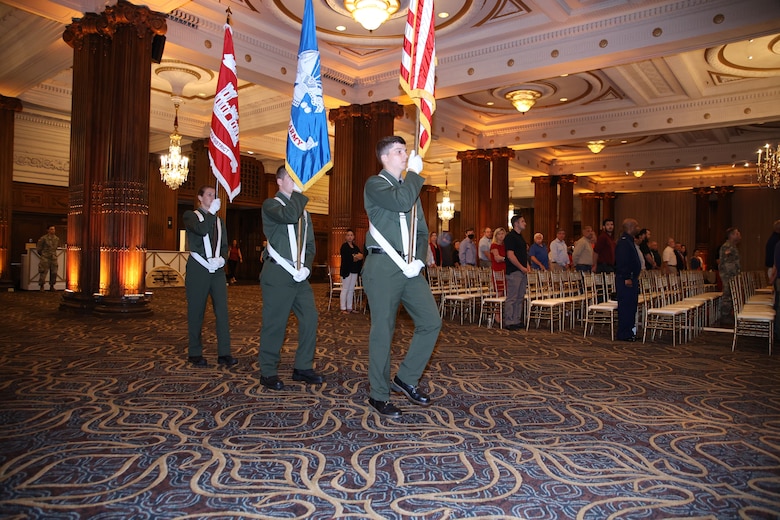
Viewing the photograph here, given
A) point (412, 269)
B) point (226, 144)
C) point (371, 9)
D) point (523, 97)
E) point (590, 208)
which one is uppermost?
point (523, 97)

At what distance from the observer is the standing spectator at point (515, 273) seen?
7.63 m

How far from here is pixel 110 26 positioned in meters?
7.99

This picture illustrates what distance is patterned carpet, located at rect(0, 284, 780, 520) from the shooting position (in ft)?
7.02

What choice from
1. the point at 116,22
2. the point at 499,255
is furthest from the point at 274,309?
the point at 116,22

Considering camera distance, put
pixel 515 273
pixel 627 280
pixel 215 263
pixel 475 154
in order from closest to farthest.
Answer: pixel 215 263, pixel 627 280, pixel 515 273, pixel 475 154

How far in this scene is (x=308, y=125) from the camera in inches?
173

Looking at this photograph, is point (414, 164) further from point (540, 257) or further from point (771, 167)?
point (771, 167)

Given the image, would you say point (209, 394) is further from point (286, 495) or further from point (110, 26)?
point (110, 26)

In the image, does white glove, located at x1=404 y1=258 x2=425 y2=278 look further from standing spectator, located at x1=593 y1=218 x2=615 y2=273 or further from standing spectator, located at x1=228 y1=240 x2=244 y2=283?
standing spectator, located at x1=228 y1=240 x2=244 y2=283

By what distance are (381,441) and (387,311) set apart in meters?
0.79

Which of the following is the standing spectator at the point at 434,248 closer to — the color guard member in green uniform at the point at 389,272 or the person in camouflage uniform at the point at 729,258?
the person in camouflage uniform at the point at 729,258

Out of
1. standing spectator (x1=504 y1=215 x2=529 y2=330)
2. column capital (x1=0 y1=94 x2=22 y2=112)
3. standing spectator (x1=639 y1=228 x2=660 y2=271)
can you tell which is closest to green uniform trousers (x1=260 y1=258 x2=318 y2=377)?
standing spectator (x1=504 y1=215 x2=529 y2=330)

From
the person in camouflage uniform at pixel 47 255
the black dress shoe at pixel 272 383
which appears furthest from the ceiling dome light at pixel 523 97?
the person in camouflage uniform at pixel 47 255

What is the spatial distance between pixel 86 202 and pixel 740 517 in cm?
881
